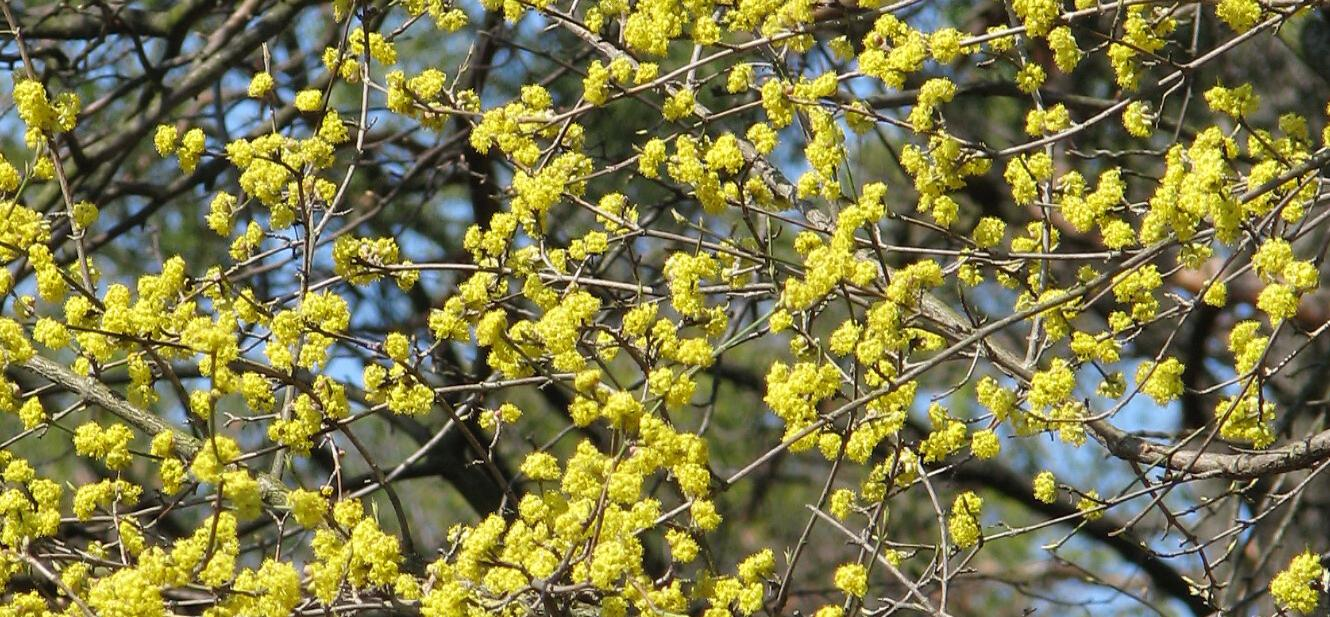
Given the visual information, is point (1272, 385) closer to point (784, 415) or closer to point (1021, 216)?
point (1021, 216)

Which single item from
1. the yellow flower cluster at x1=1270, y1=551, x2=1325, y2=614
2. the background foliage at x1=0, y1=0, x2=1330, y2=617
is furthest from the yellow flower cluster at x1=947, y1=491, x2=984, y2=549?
the yellow flower cluster at x1=1270, y1=551, x2=1325, y2=614

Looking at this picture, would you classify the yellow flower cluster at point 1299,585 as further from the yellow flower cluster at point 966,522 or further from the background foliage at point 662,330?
the yellow flower cluster at point 966,522

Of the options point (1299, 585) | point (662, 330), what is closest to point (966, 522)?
point (1299, 585)

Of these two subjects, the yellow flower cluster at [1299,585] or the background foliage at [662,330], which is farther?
the yellow flower cluster at [1299,585]

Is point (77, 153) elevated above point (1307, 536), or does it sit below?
below

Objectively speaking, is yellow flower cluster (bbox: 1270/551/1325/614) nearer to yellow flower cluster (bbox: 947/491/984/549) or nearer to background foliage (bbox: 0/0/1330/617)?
background foliage (bbox: 0/0/1330/617)

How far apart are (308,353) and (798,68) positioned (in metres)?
2.29

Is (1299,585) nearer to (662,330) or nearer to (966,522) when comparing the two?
(966,522)

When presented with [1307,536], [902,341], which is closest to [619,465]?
[902,341]

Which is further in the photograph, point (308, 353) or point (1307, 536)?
point (1307, 536)

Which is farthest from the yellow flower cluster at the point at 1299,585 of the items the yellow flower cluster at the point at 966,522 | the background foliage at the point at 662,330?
the yellow flower cluster at the point at 966,522

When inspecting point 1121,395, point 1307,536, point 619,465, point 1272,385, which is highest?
point 1272,385

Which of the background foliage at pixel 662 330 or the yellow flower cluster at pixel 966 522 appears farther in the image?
the yellow flower cluster at pixel 966 522

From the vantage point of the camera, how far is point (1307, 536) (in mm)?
6164
